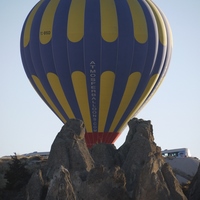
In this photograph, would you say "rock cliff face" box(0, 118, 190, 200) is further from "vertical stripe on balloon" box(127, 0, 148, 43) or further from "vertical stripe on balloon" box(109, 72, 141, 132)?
"vertical stripe on balloon" box(127, 0, 148, 43)

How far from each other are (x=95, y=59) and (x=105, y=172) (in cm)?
2004

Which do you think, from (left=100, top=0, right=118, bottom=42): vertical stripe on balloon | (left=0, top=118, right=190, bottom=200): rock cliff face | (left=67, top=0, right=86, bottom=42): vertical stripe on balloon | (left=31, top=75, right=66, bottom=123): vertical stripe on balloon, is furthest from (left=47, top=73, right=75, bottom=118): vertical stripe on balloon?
(left=0, top=118, right=190, bottom=200): rock cliff face

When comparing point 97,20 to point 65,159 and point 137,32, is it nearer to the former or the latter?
point 137,32

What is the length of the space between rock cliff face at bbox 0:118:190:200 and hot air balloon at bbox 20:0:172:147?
8898mm

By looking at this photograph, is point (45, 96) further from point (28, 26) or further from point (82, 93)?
point (28, 26)

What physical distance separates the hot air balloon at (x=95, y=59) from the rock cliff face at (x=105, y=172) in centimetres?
890

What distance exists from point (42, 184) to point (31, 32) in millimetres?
21528

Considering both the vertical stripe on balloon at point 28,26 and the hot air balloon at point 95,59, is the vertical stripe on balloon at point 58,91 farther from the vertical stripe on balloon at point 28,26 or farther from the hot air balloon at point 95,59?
the vertical stripe on balloon at point 28,26

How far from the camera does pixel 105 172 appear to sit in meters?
Answer: 36.5

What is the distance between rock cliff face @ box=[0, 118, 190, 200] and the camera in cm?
3612

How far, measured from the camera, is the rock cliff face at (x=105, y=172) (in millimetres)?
36125

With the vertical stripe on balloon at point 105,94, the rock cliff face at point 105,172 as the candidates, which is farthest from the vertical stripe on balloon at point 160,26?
the rock cliff face at point 105,172

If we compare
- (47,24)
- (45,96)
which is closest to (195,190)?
(45,96)

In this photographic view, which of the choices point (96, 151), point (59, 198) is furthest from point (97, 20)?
point (59, 198)
